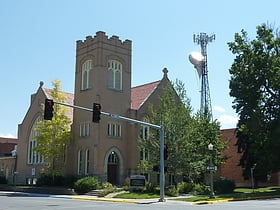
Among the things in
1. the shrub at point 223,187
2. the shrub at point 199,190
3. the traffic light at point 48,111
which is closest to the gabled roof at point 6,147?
the shrub at point 199,190

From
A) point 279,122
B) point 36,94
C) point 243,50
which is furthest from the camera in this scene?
point 36,94

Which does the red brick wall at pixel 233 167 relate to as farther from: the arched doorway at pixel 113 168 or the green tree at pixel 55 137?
the green tree at pixel 55 137

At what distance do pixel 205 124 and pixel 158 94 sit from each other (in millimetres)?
8347

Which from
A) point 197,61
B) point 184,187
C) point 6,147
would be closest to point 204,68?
point 197,61

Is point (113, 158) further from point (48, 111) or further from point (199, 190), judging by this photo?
point (48, 111)

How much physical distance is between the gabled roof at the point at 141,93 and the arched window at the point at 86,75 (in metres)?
5.91

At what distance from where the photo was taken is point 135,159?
158 feet

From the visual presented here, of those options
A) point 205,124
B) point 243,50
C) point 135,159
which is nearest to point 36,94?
point 135,159

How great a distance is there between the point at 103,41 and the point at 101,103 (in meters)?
7.13

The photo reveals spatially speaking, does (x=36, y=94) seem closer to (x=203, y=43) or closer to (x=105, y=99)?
(x=105, y=99)

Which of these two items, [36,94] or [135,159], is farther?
[36,94]

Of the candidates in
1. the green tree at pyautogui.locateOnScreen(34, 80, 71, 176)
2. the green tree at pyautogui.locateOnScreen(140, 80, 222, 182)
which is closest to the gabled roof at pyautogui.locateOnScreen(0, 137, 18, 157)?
the green tree at pyautogui.locateOnScreen(34, 80, 71, 176)

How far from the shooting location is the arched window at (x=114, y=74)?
48.6 meters

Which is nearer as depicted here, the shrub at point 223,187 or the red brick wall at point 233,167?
the shrub at point 223,187
